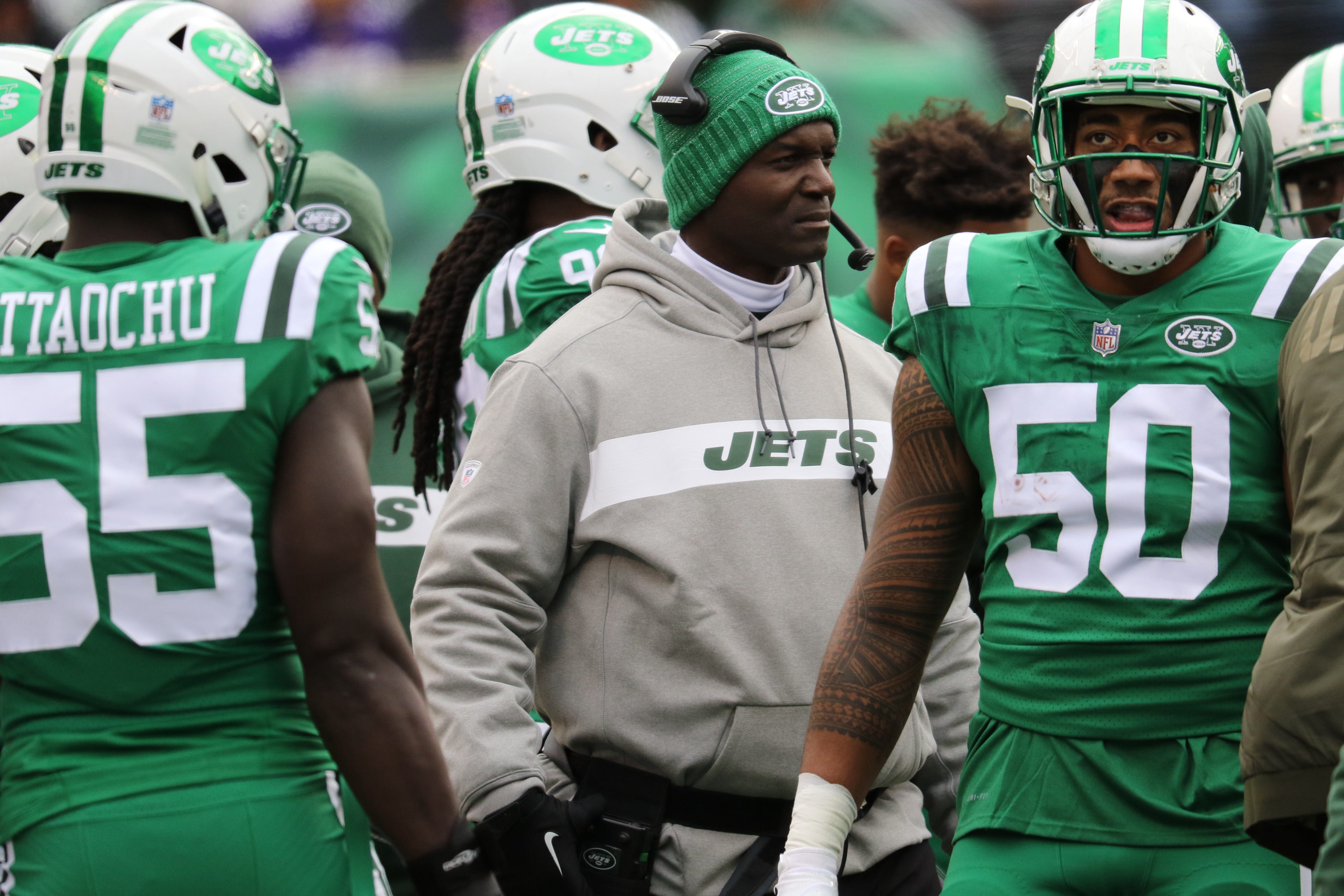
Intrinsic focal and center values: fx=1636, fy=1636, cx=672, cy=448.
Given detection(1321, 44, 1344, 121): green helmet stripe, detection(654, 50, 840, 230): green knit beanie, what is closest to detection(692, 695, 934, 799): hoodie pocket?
detection(654, 50, 840, 230): green knit beanie

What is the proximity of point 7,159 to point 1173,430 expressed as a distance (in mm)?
3028

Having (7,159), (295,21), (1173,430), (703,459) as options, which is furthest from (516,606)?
(295,21)

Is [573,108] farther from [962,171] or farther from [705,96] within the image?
[962,171]

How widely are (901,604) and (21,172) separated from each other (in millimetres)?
2648

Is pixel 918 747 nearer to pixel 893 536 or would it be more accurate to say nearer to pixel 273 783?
pixel 893 536

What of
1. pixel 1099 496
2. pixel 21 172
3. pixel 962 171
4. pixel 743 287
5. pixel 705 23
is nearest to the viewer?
pixel 1099 496

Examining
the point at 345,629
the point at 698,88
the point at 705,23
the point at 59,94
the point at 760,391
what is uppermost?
the point at 705,23

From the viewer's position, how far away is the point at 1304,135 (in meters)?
5.33

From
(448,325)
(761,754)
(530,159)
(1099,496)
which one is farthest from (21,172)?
(1099,496)

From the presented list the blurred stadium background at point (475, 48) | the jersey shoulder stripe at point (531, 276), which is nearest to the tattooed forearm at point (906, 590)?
the jersey shoulder stripe at point (531, 276)

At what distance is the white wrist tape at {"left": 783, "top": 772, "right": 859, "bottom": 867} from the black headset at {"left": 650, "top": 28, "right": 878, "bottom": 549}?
0.80 m

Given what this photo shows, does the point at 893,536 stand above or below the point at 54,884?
above

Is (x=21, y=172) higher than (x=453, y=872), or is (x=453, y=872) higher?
(x=21, y=172)

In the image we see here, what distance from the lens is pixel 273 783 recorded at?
2.40 meters
